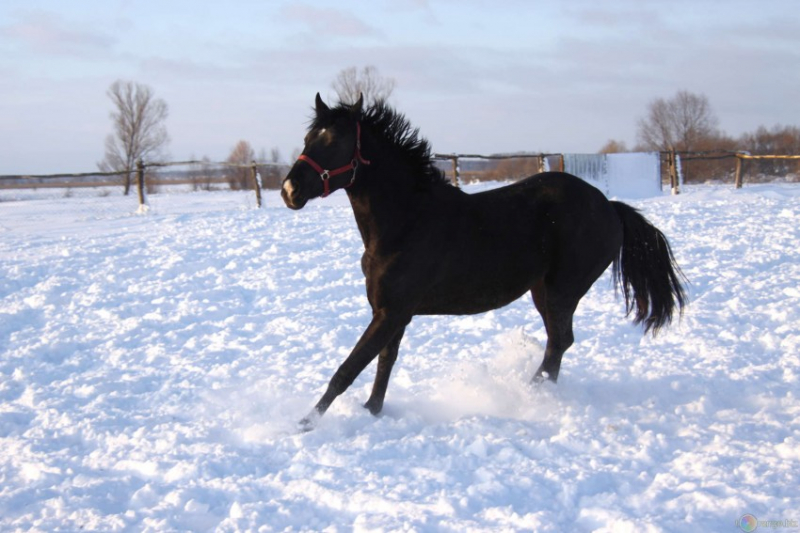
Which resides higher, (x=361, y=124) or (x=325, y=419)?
(x=361, y=124)

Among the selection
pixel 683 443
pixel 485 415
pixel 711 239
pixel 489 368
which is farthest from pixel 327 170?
pixel 711 239

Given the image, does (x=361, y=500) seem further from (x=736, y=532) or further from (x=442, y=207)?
(x=442, y=207)

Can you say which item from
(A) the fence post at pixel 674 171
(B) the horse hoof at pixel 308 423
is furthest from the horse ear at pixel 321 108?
(A) the fence post at pixel 674 171

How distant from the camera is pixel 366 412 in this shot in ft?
12.6

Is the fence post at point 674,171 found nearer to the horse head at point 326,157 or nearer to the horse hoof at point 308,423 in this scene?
the horse head at point 326,157

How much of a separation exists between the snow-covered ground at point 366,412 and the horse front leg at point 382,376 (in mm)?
110

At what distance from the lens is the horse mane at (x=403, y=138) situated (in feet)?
13.1

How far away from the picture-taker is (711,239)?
31.7ft

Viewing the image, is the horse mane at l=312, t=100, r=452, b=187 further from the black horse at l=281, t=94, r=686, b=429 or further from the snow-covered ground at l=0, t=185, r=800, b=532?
the snow-covered ground at l=0, t=185, r=800, b=532

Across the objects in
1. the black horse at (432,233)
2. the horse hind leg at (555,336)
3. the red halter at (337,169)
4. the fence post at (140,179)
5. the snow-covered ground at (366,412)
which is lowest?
the snow-covered ground at (366,412)

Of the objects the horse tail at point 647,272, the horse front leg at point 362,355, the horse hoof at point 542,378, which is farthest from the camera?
the horse tail at point 647,272

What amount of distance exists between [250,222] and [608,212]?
9.14 meters

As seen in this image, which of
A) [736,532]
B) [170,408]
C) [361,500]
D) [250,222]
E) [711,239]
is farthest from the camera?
[250,222]

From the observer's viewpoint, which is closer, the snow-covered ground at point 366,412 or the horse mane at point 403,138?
the snow-covered ground at point 366,412
